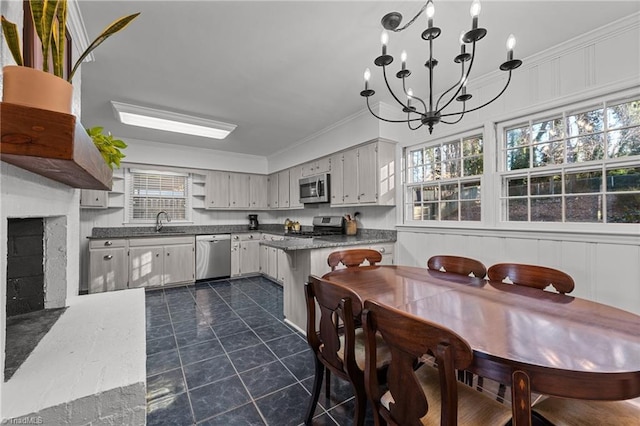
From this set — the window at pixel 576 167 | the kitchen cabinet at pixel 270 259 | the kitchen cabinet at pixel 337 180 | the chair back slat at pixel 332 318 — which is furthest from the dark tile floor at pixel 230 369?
the window at pixel 576 167

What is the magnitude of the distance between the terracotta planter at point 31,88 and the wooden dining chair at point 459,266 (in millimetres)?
2590

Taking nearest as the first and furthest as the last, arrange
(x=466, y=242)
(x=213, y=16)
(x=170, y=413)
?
→ (x=170, y=413), (x=213, y=16), (x=466, y=242)

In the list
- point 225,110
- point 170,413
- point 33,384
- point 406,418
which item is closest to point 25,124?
point 33,384

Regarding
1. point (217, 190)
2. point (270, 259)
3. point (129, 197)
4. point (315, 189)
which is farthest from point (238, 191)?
point (315, 189)

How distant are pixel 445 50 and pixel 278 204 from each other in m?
4.29

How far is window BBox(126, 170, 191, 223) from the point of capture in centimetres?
497

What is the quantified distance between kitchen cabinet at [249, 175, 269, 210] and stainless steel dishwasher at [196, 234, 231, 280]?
1.11m

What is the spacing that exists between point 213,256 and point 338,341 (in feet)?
14.0

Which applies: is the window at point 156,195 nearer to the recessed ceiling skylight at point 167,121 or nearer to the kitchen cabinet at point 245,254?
the kitchen cabinet at point 245,254

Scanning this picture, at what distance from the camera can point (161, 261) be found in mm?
4641

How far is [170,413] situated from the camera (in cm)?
173

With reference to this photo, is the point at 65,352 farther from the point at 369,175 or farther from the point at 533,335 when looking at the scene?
the point at 369,175

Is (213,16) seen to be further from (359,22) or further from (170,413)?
(170,413)

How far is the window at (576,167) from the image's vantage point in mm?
2023
